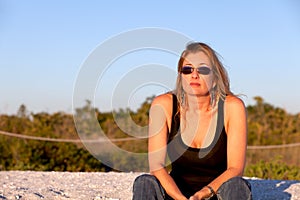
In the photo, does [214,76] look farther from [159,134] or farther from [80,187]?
[80,187]

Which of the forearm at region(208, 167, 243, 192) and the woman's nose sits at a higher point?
the woman's nose

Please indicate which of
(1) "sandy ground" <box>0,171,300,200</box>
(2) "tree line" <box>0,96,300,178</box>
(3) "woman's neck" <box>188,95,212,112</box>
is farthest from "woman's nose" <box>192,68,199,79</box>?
(2) "tree line" <box>0,96,300,178</box>

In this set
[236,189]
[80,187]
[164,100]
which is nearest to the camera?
[236,189]

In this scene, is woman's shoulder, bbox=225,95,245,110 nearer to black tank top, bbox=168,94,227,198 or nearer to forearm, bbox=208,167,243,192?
black tank top, bbox=168,94,227,198

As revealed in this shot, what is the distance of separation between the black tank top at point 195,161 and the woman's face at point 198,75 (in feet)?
0.64

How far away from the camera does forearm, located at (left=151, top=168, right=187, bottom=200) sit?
2.85m

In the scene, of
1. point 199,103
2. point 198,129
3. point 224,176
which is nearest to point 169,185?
point 224,176

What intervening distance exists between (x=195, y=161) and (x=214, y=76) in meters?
0.50

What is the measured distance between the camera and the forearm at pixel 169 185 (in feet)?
9.34

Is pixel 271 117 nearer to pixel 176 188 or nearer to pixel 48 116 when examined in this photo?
pixel 48 116

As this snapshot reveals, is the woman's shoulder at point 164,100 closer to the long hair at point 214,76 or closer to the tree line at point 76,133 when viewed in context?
the long hair at point 214,76

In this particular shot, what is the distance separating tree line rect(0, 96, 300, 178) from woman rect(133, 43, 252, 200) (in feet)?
7.22

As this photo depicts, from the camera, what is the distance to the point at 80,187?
16.3ft

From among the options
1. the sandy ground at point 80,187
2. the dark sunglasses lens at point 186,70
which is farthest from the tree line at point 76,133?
the dark sunglasses lens at point 186,70
